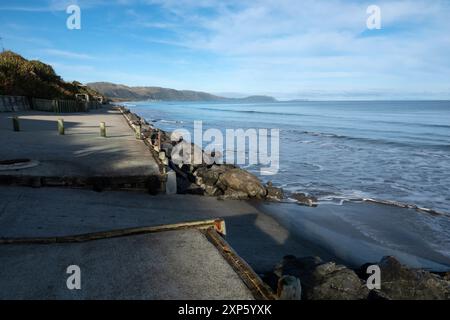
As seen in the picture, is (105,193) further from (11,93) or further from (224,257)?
(11,93)

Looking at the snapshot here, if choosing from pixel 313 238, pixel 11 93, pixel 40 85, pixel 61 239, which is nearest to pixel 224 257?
pixel 61 239

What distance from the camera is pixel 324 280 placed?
4.66 metres

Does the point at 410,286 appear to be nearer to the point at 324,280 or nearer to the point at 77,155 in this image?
the point at 324,280

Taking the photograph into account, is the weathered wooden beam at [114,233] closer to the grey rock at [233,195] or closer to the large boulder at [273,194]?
the grey rock at [233,195]

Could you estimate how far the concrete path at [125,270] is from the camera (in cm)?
365

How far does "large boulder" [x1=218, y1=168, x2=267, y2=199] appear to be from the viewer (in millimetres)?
11164

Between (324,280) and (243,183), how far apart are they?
6.75 meters

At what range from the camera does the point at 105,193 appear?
8422 millimetres

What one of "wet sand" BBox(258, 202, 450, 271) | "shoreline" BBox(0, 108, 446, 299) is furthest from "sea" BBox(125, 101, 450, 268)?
"shoreline" BBox(0, 108, 446, 299)

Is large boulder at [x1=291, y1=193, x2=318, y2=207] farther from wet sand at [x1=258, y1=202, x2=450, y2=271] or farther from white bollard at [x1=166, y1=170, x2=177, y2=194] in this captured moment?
white bollard at [x1=166, y1=170, x2=177, y2=194]

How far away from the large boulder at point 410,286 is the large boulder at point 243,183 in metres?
6.19

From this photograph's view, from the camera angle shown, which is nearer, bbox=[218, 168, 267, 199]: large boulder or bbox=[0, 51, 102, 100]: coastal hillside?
bbox=[218, 168, 267, 199]: large boulder

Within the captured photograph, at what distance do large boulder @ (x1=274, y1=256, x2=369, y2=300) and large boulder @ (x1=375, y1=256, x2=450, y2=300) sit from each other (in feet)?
1.33
